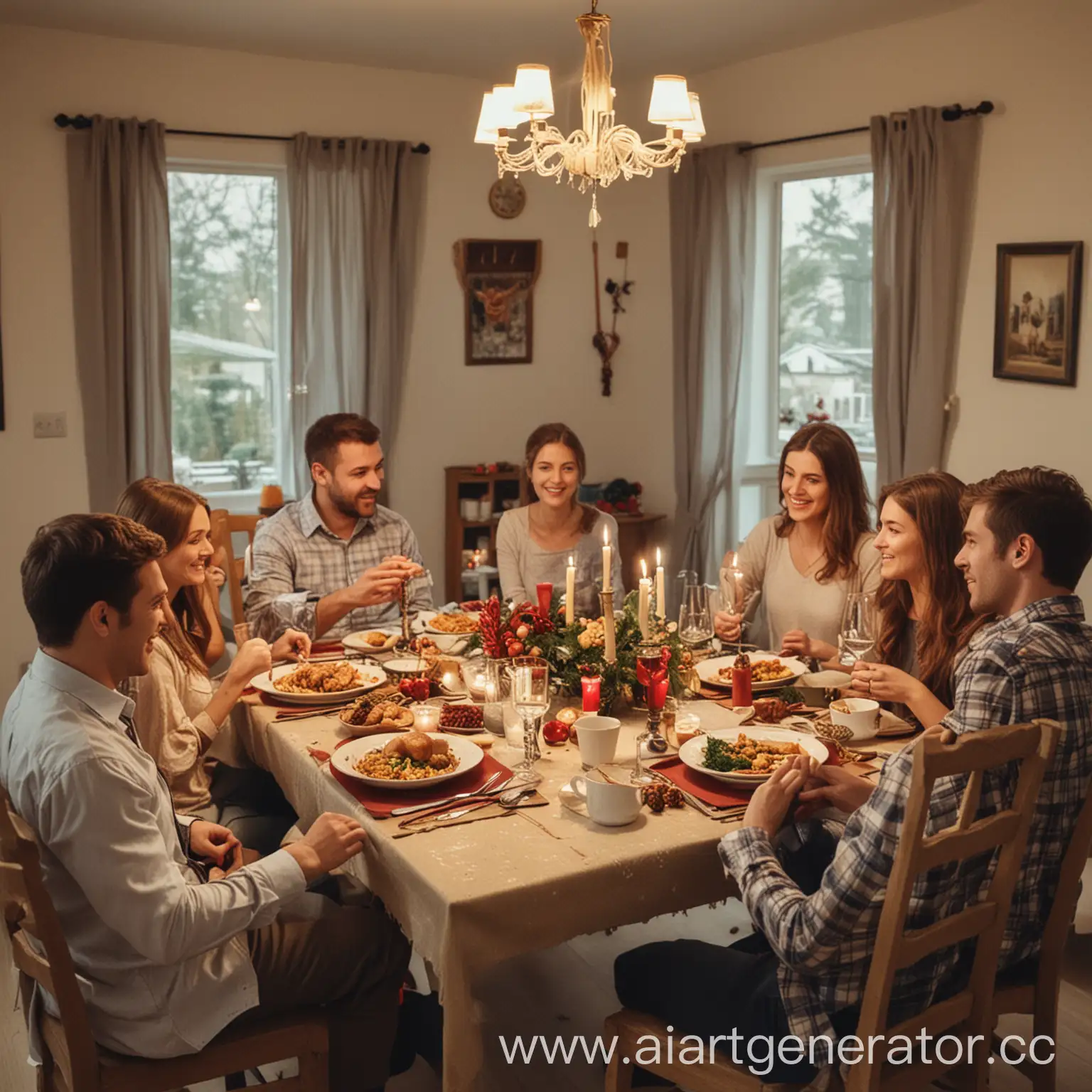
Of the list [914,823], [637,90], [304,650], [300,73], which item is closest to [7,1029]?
[304,650]

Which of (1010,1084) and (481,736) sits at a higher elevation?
(481,736)

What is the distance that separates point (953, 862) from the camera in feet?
5.59

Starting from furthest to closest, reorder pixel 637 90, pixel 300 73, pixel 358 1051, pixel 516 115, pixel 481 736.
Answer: pixel 637 90, pixel 300 73, pixel 516 115, pixel 481 736, pixel 358 1051

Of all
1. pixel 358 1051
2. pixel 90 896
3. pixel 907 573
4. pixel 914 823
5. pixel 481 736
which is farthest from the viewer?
pixel 907 573

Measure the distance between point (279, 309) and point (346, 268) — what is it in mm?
396

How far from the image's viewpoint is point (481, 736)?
239 cm

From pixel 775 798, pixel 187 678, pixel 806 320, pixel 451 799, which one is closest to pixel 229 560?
pixel 187 678

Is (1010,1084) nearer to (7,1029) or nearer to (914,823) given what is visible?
(914,823)

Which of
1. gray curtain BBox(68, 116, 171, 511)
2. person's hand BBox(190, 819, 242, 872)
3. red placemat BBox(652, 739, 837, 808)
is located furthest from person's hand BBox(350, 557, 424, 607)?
gray curtain BBox(68, 116, 171, 511)

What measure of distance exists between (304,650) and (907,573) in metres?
1.46

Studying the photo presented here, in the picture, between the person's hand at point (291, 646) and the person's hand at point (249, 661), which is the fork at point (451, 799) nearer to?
the person's hand at point (249, 661)

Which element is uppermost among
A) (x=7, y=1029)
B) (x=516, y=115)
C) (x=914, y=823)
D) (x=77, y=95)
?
(x=77, y=95)

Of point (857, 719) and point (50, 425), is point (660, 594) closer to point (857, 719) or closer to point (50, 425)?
point (857, 719)

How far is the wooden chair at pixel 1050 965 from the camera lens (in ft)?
6.17
